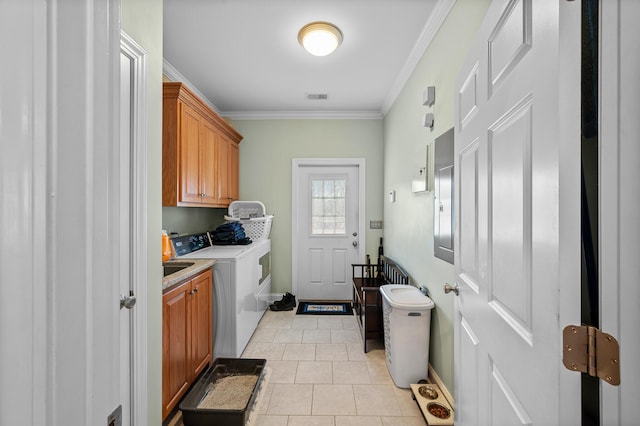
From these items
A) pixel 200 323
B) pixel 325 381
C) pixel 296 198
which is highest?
pixel 296 198

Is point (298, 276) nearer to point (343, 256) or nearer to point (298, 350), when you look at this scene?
point (343, 256)

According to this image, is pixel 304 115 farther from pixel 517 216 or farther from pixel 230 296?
pixel 517 216

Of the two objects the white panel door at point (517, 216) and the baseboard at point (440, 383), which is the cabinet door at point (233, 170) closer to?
the baseboard at point (440, 383)

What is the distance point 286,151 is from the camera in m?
4.04

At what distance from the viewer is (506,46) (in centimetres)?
82

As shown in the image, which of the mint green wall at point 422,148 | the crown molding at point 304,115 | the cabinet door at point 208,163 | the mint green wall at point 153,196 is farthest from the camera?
the crown molding at point 304,115

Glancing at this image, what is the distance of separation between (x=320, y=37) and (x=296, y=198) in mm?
2179

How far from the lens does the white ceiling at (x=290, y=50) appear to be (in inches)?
78.2

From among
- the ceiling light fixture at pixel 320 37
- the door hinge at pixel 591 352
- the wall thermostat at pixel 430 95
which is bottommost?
the door hinge at pixel 591 352

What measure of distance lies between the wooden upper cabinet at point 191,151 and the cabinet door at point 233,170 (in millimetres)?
124

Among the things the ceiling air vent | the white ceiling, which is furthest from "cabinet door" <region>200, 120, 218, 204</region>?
the ceiling air vent

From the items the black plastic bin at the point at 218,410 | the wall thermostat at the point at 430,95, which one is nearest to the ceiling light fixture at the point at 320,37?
the wall thermostat at the point at 430,95

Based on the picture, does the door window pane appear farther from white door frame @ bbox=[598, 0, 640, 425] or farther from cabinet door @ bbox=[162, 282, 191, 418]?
white door frame @ bbox=[598, 0, 640, 425]

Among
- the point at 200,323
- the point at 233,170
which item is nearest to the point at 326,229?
the point at 233,170
